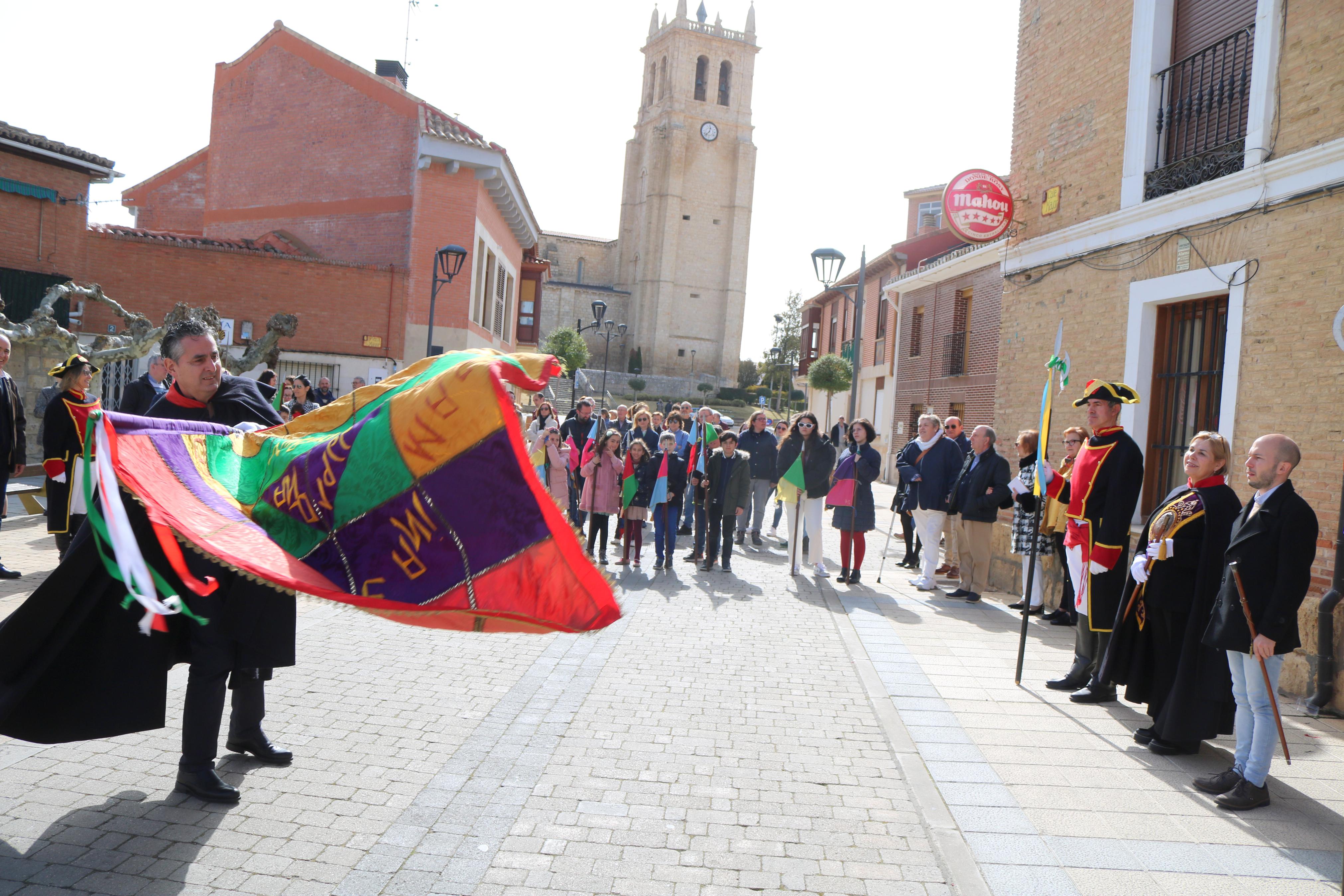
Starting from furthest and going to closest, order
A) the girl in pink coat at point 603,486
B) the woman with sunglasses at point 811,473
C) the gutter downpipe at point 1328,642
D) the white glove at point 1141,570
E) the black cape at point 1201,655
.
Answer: the woman with sunglasses at point 811,473
the girl in pink coat at point 603,486
the gutter downpipe at point 1328,642
the white glove at point 1141,570
the black cape at point 1201,655

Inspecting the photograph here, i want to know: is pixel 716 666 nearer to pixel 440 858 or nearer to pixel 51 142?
pixel 440 858

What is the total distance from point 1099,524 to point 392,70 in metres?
29.4

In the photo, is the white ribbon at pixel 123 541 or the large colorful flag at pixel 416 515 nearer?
the white ribbon at pixel 123 541

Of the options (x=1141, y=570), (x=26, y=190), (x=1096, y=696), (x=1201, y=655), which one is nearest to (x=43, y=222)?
(x=26, y=190)

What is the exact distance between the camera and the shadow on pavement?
3.24 m

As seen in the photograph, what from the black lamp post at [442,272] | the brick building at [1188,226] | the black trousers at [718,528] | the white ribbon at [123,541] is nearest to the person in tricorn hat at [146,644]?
the white ribbon at [123,541]

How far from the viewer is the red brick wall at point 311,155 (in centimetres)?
2342

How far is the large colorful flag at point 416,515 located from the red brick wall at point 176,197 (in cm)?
2866

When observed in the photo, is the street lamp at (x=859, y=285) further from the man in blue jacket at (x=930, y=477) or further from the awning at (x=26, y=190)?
the awning at (x=26, y=190)

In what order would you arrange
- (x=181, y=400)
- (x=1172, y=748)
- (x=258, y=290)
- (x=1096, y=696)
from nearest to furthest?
1. (x=181, y=400)
2. (x=1172, y=748)
3. (x=1096, y=696)
4. (x=258, y=290)

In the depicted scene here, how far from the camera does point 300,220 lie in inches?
987

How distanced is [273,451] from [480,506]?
3.86 feet

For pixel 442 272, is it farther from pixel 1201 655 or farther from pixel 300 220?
pixel 1201 655

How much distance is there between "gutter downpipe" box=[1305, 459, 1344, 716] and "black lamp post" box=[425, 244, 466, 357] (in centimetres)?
1593
